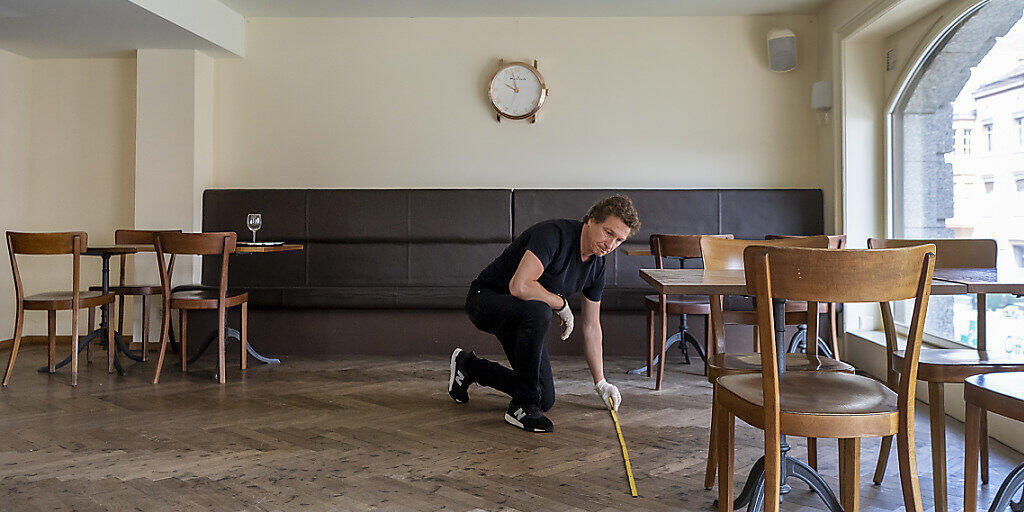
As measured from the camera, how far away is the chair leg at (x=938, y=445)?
217 cm

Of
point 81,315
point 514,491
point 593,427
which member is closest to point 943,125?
point 593,427

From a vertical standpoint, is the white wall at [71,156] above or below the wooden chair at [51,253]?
above

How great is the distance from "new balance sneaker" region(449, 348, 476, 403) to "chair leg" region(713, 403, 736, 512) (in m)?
1.72

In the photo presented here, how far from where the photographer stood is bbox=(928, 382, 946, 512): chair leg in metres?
2.17

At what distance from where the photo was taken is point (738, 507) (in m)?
2.26

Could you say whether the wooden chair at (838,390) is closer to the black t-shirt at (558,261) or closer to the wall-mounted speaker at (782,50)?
the black t-shirt at (558,261)

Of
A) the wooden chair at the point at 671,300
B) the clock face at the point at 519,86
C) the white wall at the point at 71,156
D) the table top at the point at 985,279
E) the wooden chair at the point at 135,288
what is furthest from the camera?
the white wall at the point at 71,156

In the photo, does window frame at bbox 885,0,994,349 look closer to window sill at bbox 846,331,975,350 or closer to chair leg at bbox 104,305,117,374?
window sill at bbox 846,331,975,350

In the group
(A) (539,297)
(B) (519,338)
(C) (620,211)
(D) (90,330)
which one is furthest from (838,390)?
(D) (90,330)

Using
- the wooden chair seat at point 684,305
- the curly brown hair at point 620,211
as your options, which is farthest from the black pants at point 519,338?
the wooden chair seat at point 684,305

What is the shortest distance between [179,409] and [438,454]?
4.91ft

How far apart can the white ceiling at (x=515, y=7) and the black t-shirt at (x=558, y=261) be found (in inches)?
105

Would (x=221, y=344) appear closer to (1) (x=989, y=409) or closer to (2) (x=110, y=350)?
(2) (x=110, y=350)

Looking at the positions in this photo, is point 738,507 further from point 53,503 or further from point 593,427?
point 53,503
